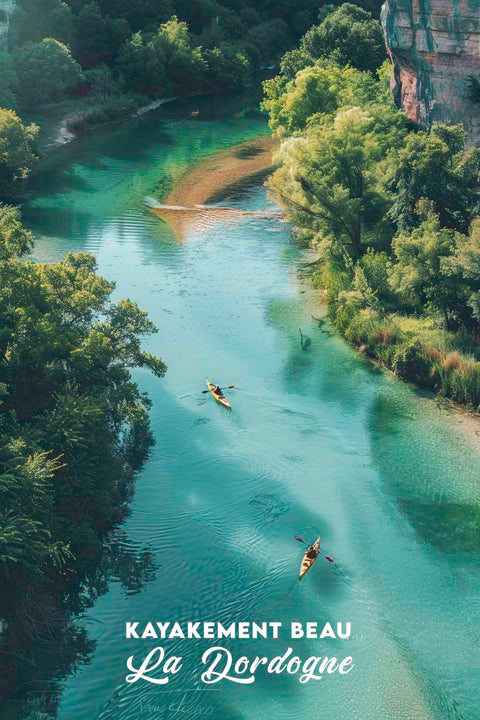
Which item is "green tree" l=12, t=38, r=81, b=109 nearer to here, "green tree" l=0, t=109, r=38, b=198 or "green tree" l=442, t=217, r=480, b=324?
"green tree" l=0, t=109, r=38, b=198

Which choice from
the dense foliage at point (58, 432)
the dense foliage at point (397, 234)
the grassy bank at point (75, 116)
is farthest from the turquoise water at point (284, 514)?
the grassy bank at point (75, 116)

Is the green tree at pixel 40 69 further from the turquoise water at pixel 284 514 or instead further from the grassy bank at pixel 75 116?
the turquoise water at pixel 284 514

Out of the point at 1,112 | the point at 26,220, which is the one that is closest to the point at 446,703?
the point at 26,220

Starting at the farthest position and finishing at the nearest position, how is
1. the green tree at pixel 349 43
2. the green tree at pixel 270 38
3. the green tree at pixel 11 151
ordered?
the green tree at pixel 270 38
the green tree at pixel 349 43
the green tree at pixel 11 151

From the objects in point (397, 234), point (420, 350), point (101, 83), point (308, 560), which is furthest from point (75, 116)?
point (308, 560)

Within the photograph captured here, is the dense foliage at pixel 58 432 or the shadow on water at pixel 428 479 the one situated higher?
the dense foliage at pixel 58 432

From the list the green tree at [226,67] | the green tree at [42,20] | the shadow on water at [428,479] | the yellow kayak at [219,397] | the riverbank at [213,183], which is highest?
the green tree at [42,20]

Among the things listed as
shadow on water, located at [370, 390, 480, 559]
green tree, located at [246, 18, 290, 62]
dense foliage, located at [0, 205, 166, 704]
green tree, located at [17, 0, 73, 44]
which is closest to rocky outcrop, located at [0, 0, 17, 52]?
green tree, located at [17, 0, 73, 44]
